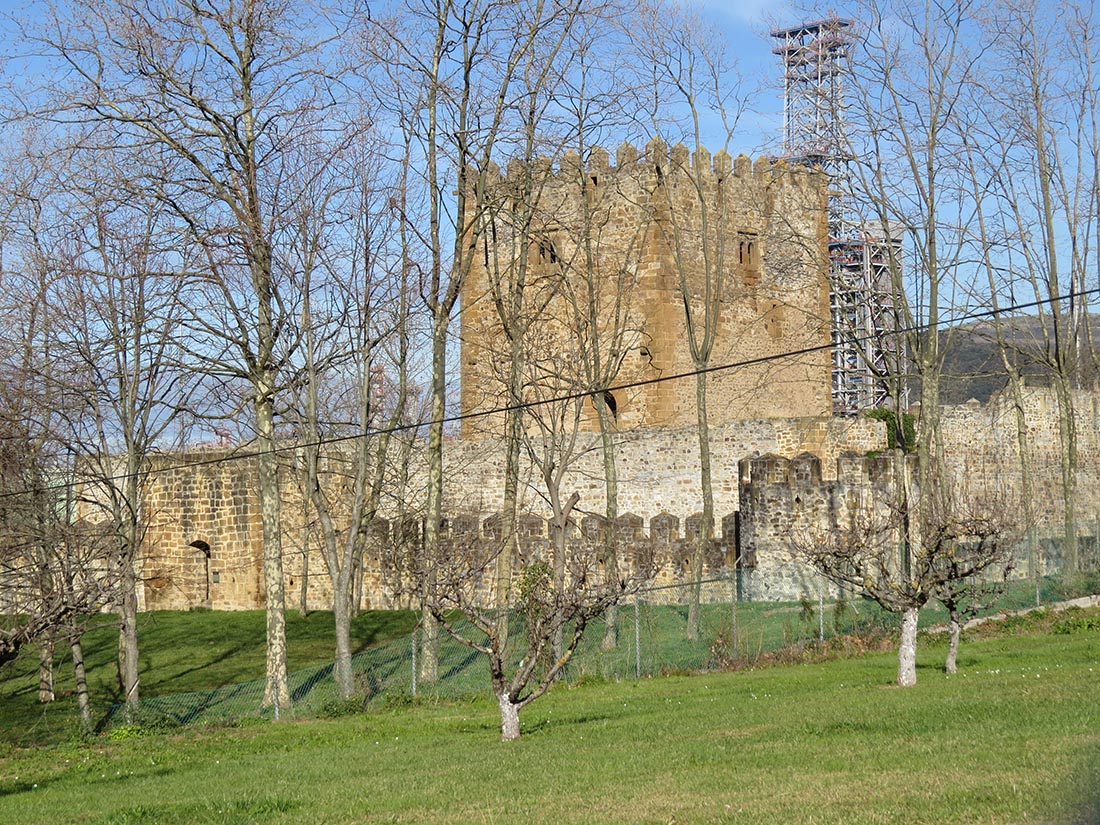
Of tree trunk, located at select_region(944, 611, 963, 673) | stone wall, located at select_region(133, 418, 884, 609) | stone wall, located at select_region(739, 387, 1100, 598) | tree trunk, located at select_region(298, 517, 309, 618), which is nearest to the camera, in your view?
tree trunk, located at select_region(944, 611, 963, 673)

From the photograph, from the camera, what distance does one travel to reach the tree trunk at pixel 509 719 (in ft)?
45.6

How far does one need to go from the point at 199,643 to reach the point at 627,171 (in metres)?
14.3

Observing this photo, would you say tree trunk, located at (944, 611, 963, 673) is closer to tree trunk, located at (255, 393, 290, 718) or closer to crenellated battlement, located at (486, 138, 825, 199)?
tree trunk, located at (255, 393, 290, 718)

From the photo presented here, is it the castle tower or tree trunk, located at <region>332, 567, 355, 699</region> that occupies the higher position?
the castle tower

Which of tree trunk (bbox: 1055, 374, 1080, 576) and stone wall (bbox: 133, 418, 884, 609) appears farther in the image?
stone wall (bbox: 133, 418, 884, 609)

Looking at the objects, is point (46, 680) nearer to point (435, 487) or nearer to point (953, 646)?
point (435, 487)

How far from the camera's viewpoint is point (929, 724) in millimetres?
11617

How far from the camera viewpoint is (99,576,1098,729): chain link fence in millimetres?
19375

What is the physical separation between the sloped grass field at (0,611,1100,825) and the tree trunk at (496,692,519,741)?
22cm

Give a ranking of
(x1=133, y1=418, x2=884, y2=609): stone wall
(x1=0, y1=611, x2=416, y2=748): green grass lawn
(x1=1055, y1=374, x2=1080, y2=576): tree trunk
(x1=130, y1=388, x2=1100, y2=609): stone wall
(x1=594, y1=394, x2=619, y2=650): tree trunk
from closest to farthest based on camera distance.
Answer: (x1=594, y1=394, x2=619, y2=650): tree trunk → (x1=0, y1=611, x2=416, y2=748): green grass lawn → (x1=1055, y1=374, x2=1080, y2=576): tree trunk → (x1=130, y1=388, x2=1100, y2=609): stone wall → (x1=133, y1=418, x2=884, y2=609): stone wall

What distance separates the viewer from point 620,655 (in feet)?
68.4

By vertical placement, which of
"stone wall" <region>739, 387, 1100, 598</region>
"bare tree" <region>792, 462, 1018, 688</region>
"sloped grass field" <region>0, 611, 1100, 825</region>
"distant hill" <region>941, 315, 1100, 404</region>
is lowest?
"sloped grass field" <region>0, 611, 1100, 825</region>

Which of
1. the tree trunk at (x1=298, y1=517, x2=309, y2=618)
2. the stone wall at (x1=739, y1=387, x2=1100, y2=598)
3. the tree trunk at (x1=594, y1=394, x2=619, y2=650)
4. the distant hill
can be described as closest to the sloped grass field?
the tree trunk at (x1=594, y1=394, x2=619, y2=650)

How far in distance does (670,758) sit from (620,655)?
957 centimetres
